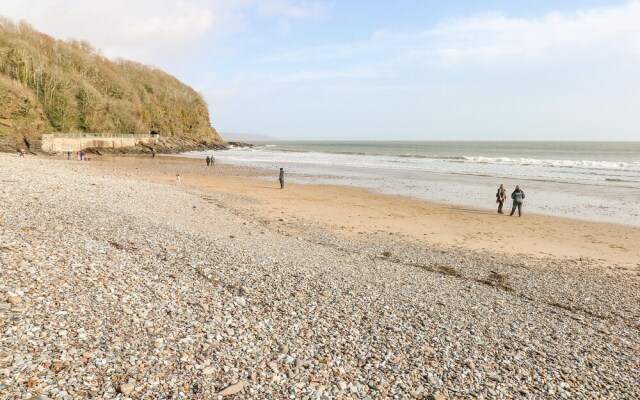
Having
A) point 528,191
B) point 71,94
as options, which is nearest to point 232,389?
point 528,191

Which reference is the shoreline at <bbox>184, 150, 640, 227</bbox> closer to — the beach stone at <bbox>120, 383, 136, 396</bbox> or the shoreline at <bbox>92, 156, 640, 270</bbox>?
the shoreline at <bbox>92, 156, 640, 270</bbox>

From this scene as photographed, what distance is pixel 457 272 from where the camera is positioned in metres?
13.3

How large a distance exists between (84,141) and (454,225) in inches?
2538

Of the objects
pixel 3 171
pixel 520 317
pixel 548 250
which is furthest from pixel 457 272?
pixel 3 171

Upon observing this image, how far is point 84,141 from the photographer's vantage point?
211ft

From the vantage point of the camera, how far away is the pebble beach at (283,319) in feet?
19.7

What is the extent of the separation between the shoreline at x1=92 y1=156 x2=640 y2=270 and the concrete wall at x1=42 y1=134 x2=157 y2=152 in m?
39.4

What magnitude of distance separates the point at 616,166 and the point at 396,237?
6298 cm

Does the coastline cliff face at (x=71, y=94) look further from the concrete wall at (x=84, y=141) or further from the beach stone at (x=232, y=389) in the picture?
the beach stone at (x=232, y=389)

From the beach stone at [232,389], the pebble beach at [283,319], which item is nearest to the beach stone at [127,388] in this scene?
the pebble beach at [283,319]

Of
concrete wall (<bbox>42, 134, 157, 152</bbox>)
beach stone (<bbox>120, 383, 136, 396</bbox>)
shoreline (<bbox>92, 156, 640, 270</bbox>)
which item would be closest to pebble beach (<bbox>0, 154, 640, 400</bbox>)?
beach stone (<bbox>120, 383, 136, 396</bbox>)

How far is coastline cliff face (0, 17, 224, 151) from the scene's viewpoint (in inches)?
2152

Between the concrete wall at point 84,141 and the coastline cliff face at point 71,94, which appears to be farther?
the concrete wall at point 84,141

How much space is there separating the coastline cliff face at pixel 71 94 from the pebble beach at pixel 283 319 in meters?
49.9
